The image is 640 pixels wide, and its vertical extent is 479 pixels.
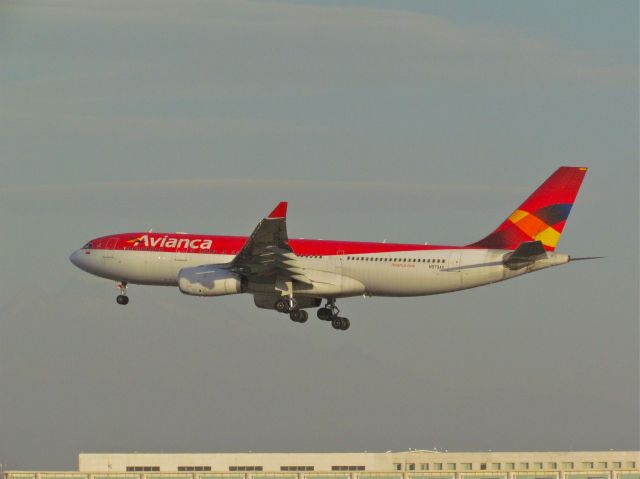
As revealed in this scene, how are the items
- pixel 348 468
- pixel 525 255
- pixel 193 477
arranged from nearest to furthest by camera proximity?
pixel 525 255 < pixel 193 477 < pixel 348 468

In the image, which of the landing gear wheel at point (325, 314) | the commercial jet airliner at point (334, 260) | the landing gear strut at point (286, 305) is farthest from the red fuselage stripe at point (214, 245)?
the landing gear wheel at point (325, 314)

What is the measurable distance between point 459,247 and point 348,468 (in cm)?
4667

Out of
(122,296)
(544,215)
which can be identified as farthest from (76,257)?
(544,215)

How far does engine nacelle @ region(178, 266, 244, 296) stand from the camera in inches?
3625

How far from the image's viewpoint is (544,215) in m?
94.2

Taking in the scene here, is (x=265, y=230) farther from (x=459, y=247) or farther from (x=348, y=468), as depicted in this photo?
(x=348, y=468)

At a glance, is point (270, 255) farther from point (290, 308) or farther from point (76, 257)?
point (76, 257)

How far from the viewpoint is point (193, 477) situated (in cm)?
11481

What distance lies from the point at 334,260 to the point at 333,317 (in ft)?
22.7

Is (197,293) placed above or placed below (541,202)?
below

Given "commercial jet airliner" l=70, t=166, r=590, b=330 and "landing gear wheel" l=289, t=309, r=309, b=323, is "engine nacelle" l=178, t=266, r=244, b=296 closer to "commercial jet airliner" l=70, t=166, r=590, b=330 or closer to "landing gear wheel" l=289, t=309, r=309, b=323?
"commercial jet airliner" l=70, t=166, r=590, b=330

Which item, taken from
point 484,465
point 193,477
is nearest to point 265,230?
point 193,477

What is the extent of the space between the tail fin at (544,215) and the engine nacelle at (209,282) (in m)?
14.8

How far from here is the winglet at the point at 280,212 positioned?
87.4m
